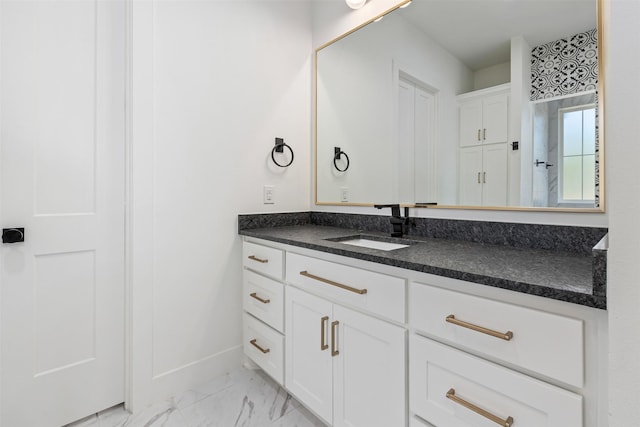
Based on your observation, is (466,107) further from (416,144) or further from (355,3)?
(355,3)

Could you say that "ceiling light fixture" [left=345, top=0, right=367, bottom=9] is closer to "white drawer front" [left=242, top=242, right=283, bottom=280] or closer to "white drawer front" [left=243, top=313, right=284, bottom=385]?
"white drawer front" [left=242, top=242, right=283, bottom=280]

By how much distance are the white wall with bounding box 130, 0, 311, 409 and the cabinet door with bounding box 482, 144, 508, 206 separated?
47.0 inches

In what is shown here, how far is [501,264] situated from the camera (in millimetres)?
979

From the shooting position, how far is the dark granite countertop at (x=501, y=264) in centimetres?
74

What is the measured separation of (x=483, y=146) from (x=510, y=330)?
89 centimetres

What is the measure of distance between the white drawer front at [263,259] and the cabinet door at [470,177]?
91 cm

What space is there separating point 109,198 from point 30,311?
0.56m

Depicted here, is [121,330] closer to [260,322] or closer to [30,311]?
[30,311]

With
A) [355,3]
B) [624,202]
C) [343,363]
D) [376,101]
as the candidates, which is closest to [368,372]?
[343,363]

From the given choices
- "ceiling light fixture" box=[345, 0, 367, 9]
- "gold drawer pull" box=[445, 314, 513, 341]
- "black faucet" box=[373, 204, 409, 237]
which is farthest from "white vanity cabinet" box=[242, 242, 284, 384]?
"ceiling light fixture" box=[345, 0, 367, 9]

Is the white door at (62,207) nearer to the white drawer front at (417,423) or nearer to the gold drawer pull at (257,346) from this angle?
the gold drawer pull at (257,346)

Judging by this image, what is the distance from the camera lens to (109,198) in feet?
5.03

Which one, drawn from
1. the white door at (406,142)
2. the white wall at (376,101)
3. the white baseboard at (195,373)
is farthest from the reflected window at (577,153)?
the white baseboard at (195,373)

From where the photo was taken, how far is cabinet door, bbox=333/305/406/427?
106 cm
